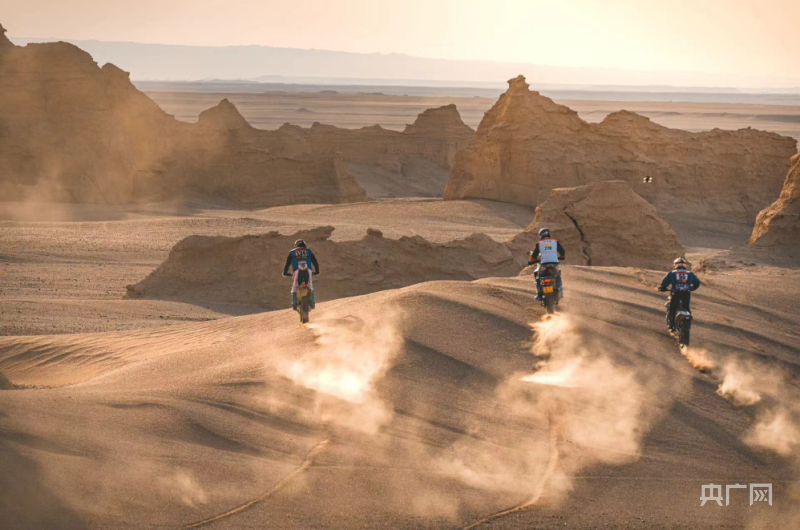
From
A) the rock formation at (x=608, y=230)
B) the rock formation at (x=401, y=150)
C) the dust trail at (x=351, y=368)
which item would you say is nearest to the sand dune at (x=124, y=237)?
the rock formation at (x=608, y=230)

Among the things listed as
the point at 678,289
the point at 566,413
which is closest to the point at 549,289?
the point at 678,289

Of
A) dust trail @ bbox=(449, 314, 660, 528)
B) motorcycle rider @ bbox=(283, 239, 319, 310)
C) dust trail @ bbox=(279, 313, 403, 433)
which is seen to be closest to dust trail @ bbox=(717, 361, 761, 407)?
dust trail @ bbox=(449, 314, 660, 528)

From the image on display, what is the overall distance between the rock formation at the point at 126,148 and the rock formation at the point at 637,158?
10.2m

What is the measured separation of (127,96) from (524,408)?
3781cm

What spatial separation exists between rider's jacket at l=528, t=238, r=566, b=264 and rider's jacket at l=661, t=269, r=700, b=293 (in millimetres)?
1684

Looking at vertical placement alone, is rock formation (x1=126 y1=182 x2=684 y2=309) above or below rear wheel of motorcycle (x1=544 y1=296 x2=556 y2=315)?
below

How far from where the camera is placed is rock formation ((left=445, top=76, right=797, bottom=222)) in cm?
3966

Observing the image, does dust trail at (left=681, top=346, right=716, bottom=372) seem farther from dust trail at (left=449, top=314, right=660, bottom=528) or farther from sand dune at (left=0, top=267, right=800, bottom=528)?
dust trail at (left=449, top=314, right=660, bottom=528)

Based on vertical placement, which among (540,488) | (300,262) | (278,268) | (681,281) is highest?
(300,262)

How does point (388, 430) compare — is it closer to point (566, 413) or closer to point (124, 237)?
point (566, 413)

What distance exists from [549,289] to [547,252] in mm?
879

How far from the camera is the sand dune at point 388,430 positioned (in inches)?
279

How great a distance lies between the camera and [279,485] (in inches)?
291

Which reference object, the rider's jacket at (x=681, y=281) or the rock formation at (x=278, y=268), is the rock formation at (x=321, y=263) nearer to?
the rock formation at (x=278, y=268)
